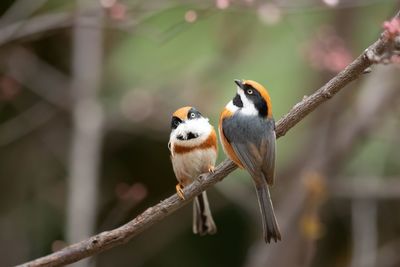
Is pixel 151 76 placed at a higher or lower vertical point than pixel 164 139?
higher

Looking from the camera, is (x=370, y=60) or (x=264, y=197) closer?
(x=370, y=60)

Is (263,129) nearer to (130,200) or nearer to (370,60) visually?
(370,60)

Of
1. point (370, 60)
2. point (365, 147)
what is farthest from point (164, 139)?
point (370, 60)

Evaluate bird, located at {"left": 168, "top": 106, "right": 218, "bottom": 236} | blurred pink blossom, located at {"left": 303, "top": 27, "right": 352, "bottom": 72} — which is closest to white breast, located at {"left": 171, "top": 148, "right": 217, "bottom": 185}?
bird, located at {"left": 168, "top": 106, "right": 218, "bottom": 236}

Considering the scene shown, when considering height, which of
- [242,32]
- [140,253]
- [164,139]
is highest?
[242,32]

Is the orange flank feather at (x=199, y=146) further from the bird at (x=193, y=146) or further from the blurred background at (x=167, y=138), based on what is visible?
the blurred background at (x=167, y=138)

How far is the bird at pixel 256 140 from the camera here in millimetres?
3020

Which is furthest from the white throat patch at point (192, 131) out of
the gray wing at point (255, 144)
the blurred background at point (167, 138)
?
the blurred background at point (167, 138)

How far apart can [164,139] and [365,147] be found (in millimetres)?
2132

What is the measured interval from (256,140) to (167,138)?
4.05 metres

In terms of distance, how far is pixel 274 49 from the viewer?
862 cm

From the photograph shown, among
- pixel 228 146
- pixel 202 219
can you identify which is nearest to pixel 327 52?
pixel 202 219

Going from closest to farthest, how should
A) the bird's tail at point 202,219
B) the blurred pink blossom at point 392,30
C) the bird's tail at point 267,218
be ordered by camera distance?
the blurred pink blossom at point 392,30, the bird's tail at point 267,218, the bird's tail at point 202,219

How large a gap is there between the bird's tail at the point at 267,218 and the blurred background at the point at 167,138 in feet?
8.59
